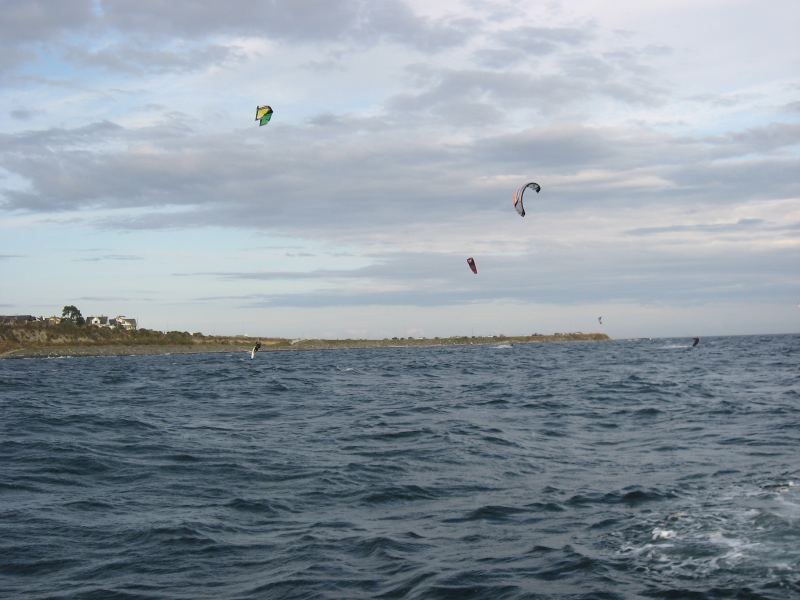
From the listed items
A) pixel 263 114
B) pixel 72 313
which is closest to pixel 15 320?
pixel 72 313

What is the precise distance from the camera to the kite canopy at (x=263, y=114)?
85.0 feet

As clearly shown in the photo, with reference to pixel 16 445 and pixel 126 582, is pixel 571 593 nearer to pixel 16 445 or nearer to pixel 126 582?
pixel 126 582

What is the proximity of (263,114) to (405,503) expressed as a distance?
1703cm

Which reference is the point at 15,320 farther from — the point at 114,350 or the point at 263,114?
the point at 263,114

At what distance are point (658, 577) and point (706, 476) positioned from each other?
682 cm

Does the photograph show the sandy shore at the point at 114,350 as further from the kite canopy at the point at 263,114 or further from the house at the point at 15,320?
the kite canopy at the point at 263,114

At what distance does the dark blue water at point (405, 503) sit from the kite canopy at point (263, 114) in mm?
10305

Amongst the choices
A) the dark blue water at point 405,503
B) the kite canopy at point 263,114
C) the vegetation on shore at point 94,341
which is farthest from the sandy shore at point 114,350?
the kite canopy at point 263,114

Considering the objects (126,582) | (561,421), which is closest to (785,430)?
(561,421)

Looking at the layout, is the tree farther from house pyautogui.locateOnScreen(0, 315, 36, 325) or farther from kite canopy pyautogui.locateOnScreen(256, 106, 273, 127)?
kite canopy pyautogui.locateOnScreen(256, 106, 273, 127)

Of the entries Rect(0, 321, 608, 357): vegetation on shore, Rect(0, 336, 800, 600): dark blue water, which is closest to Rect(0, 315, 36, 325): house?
Rect(0, 321, 608, 357): vegetation on shore

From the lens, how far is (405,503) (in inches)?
553

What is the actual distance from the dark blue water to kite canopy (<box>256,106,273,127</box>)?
1031cm

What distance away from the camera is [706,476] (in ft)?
51.6
